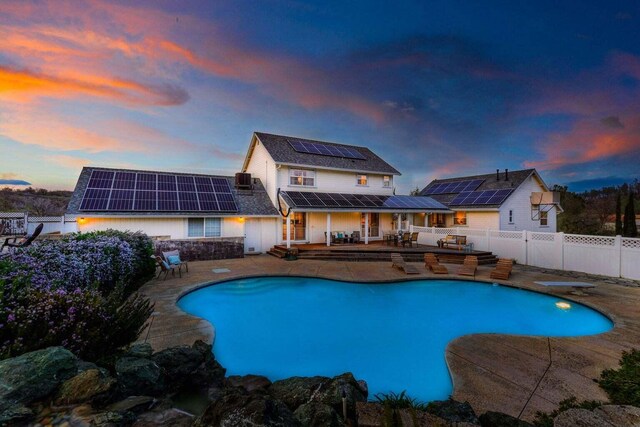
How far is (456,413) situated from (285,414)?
2148mm

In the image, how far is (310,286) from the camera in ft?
36.9

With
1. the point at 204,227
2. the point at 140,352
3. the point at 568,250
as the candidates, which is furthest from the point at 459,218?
the point at 140,352

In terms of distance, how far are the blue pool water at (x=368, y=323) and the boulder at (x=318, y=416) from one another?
2.05m

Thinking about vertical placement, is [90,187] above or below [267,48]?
below

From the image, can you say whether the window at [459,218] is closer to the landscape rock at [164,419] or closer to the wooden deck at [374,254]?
the wooden deck at [374,254]

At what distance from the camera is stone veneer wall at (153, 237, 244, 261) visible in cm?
1468

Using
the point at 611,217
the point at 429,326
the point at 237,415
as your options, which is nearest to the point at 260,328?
the point at 429,326

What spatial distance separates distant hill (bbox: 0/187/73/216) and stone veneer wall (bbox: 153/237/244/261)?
26761mm

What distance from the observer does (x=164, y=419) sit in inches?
113

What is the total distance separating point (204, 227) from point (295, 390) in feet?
49.4

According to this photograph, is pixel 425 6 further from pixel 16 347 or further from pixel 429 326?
pixel 16 347

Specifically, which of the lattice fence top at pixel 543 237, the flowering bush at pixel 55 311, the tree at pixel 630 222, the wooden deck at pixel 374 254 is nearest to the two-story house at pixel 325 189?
the wooden deck at pixel 374 254

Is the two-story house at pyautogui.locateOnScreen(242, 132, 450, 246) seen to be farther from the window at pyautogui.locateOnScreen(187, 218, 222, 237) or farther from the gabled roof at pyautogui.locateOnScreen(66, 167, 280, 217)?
the window at pyautogui.locateOnScreen(187, 218, 222, 237)

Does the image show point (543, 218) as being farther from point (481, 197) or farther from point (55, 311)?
point (55, 311)
